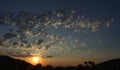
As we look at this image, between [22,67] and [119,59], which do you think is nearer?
[22,67]

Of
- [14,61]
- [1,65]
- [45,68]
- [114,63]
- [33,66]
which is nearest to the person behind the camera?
[1,65]

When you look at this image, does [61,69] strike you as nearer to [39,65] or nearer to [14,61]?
[39,65]

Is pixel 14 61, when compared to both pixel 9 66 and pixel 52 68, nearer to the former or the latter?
pixel 9 66

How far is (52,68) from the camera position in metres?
94.2

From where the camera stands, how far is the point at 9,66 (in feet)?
232

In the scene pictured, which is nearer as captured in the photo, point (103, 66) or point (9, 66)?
point (9, 66)

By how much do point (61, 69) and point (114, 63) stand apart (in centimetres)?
2027

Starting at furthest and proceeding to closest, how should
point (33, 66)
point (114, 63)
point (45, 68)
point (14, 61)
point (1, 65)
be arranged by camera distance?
point (45, 68) < point (114, 63) < point (33, 66) < point (14, 61) < point (1, 65)

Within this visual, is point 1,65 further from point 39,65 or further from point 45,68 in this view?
point 45,68

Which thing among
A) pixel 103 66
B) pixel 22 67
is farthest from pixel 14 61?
pixel 103 66

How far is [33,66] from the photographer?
8100 cm

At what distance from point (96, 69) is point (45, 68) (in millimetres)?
21467

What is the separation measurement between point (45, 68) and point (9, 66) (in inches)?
920

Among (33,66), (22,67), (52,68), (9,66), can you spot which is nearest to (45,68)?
(52,68)
